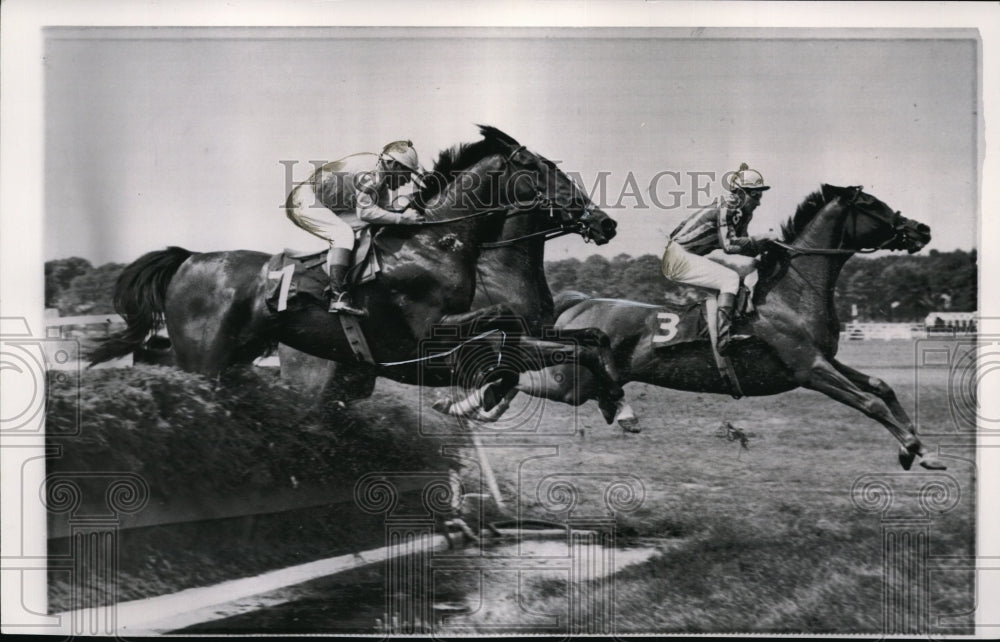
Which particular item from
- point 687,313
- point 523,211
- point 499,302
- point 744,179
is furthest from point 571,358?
point 744,179

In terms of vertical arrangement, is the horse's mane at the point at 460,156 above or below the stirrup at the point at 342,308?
above

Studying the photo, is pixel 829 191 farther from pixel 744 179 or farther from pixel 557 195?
pixel 557 195

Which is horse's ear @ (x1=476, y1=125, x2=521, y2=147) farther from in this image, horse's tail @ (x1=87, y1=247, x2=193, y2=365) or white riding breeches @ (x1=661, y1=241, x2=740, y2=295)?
horse's tail @ (x1=87, y1=247, x2=193, y2=365)

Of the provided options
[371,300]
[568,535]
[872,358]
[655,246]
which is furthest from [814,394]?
[371,300]

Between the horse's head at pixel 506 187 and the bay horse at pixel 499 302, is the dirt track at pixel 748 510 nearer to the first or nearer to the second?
the bay horse at pixel 499 302

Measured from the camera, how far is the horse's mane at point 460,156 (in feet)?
19.2

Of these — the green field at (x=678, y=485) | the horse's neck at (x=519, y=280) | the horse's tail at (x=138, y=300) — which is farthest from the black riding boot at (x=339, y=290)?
the horse's tail at (x=138, y=300)

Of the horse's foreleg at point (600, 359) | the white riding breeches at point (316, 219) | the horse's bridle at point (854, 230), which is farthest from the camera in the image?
the horse's bridle at point (854, 230)

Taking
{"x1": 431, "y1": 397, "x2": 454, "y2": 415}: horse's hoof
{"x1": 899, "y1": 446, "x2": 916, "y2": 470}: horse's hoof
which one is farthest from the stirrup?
{"x1": 899, "y1": 446, "x2": 916, "y2": 470}: horse's hoof

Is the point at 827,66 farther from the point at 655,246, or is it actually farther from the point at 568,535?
the point at 568,535

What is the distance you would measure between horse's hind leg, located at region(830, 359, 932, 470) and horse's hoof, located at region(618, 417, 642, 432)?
1326 mm

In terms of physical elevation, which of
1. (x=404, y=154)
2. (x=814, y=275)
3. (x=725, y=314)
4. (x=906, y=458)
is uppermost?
(x=404, y=154)

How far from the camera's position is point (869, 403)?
5859 mm

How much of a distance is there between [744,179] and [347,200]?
8.24 ft
